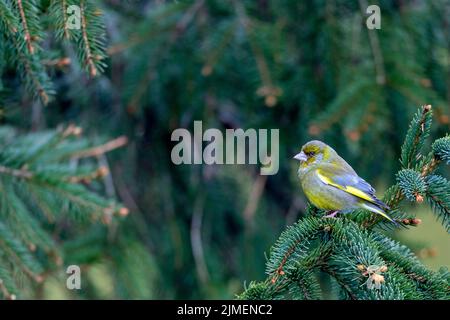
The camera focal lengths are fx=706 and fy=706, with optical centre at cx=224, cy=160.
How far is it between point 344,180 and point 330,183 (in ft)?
0.22

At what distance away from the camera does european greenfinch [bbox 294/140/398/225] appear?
2987mm

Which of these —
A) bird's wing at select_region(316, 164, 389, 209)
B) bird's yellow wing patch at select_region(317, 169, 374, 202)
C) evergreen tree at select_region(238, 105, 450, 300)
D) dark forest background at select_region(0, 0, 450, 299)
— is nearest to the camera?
evergreen tree at select_region(238, 105, 450, 300)

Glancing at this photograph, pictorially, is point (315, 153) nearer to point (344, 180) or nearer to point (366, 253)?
point (344, 180)

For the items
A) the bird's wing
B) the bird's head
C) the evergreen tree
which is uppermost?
the bird's head

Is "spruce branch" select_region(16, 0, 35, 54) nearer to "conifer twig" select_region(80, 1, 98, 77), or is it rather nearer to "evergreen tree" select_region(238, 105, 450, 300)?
"conifer twig" select_region(80, 1, 98, 77)

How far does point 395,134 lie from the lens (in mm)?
4266

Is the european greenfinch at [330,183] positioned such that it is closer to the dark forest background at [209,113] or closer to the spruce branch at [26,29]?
the dark forest background at [209,113]

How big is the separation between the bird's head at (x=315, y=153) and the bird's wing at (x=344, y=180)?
0.31ft

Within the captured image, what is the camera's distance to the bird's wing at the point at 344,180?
9.72 ft

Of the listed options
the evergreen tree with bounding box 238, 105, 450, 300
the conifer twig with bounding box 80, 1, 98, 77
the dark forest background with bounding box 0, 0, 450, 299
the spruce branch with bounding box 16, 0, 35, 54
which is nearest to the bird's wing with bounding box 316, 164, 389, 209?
the evergreen tree with bounding box 238, 105, 450, 300

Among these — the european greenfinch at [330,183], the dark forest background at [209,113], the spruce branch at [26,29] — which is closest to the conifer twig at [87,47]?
the spruce branch at [26,29]

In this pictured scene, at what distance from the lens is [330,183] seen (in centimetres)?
320

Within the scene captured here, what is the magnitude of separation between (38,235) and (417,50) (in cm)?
239

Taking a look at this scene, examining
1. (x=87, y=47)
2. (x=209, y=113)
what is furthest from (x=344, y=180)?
(x=209, y=113)
